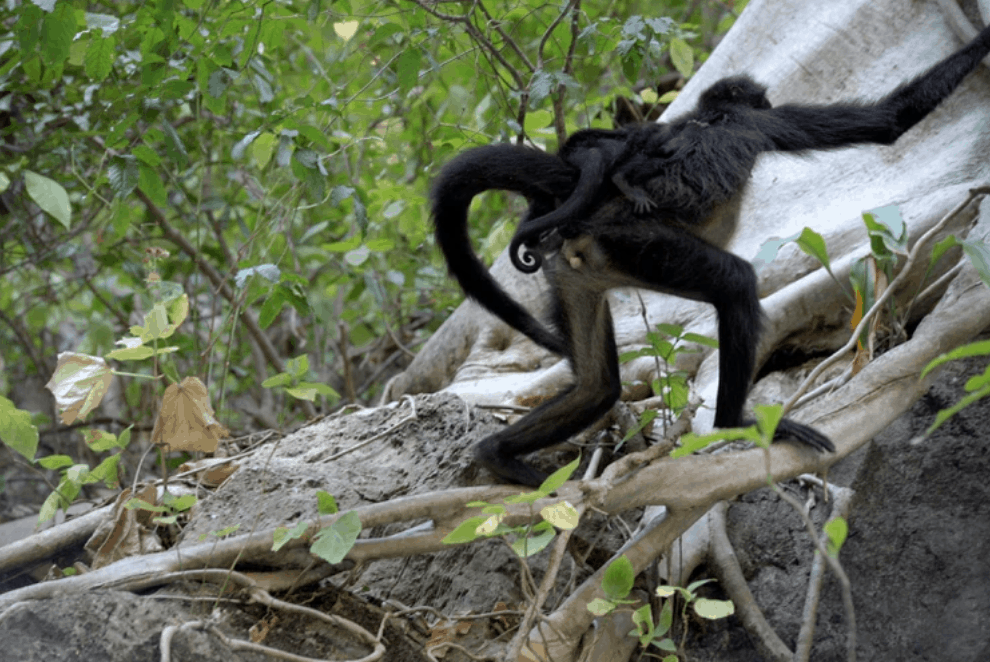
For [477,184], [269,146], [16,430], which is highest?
[269,146]

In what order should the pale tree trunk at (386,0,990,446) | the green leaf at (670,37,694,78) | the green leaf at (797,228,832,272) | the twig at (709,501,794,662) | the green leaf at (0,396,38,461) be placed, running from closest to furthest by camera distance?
the green leaf at (797,228,832,272) → the green leaf at (0,396,38,461) → the twig at (709,501,794,662) → the pale tree trunk at (386,0,990,446) → the green leaf at (670,37,694,78)

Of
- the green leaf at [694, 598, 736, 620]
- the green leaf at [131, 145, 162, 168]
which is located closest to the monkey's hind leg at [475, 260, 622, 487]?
the green leaf at [694, 598, 736, 620]

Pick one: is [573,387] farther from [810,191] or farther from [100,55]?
[100,55]

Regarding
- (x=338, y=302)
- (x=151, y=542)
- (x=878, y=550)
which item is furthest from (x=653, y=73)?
(x=338, y=302)

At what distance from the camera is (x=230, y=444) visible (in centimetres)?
395

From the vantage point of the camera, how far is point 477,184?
287cm

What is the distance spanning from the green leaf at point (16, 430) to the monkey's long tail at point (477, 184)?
1.36 metres

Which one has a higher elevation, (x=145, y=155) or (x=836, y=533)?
(x=145, y=155)

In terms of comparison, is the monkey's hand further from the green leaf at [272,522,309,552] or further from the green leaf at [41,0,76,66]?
the green leaf at [41,0,76,66]

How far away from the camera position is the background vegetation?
11.5 ft

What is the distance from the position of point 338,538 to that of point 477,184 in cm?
124

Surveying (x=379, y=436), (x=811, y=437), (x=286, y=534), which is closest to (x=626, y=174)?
(x=811, y=437)

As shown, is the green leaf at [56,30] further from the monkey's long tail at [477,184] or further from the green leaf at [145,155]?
the monkey's long tail at [477,184]

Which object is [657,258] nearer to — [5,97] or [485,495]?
[485,495]
